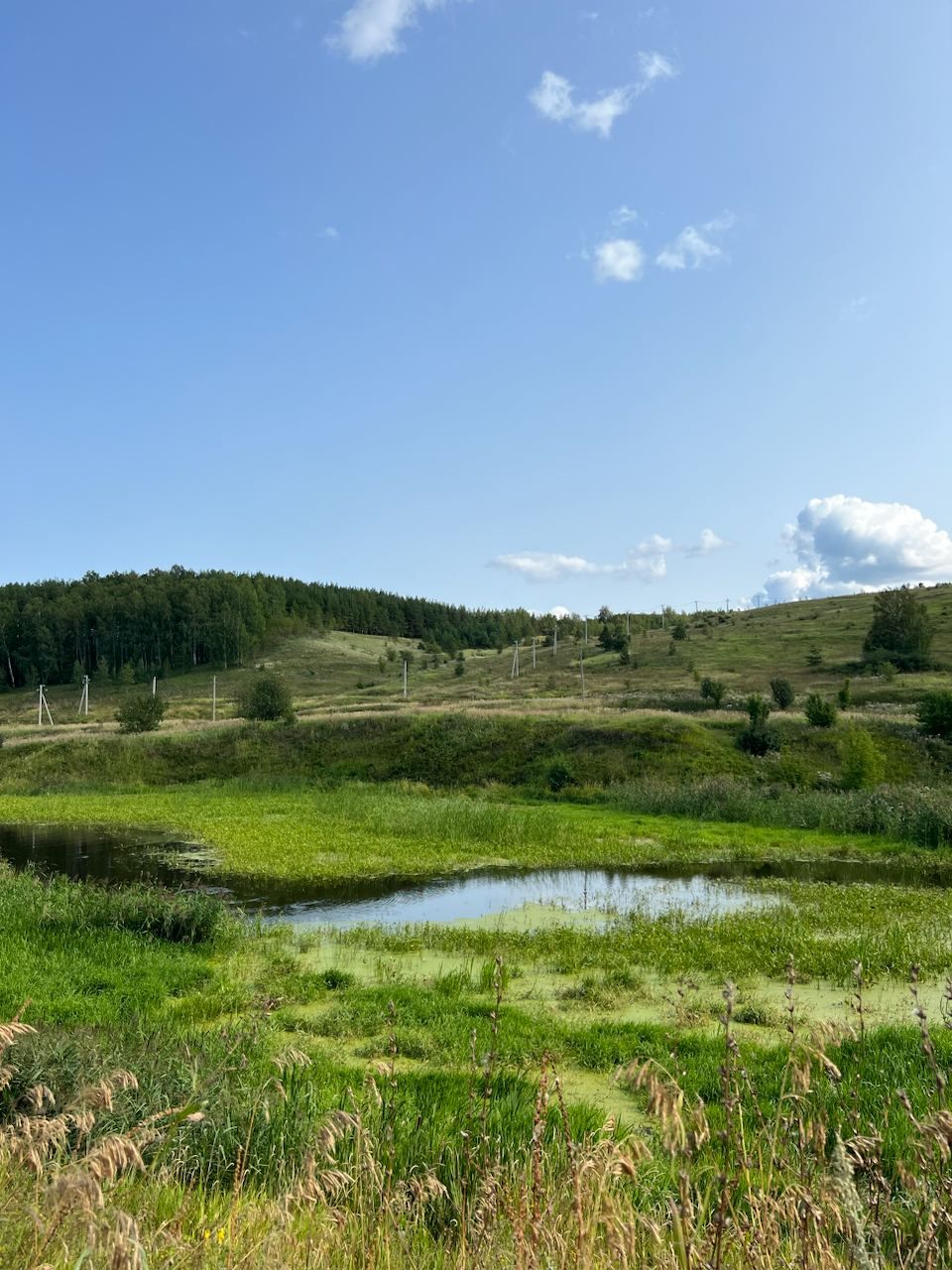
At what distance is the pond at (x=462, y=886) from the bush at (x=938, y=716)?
53.7ft

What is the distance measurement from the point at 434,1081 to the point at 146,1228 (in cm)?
424

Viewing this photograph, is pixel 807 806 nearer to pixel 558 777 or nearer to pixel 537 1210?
pixel 558 777

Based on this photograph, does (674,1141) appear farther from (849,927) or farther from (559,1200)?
(849,927)

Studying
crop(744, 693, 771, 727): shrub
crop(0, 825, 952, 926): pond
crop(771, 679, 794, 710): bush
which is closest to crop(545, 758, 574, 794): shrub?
crop(744, 693, 771, 727): shrub

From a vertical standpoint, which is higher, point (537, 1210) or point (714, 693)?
point (537, 1210)

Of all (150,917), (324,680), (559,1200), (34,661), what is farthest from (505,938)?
(34,661)

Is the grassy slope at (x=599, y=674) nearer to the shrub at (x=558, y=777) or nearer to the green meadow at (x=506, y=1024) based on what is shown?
the shrub at (x=558, y=777)

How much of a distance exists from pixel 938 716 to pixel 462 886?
26.0m

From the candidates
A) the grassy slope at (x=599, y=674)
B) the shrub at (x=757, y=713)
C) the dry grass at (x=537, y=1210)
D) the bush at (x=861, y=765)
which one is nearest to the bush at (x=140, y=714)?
the grassy slope at (x=599, y=674)

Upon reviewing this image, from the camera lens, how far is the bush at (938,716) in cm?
3553

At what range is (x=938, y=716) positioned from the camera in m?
35.6

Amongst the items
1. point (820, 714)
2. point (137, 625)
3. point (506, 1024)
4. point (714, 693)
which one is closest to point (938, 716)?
point (820, 714)

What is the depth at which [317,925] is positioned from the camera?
1540cm

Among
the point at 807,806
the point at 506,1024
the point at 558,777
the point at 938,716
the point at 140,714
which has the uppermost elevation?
the point at 140,714
